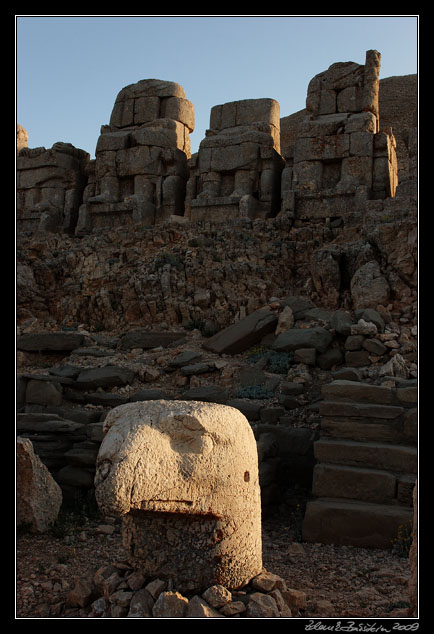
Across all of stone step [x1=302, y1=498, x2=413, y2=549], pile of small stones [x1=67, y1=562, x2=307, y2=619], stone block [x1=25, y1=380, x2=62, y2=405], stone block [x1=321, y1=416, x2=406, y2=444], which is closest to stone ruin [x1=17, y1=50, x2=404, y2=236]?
stone block [x1=25, y1=380, x2=62, y2=405]

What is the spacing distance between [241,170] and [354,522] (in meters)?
10.2

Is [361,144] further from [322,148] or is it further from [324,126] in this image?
[324,126]

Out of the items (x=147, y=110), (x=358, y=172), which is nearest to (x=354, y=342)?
(x=358, y=172)

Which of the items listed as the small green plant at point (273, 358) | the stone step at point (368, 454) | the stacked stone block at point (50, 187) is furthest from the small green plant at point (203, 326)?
the stacked stone block at point (50, 187)

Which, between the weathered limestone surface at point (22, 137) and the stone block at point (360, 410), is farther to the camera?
the weathered limestone surface at point (22, 137)

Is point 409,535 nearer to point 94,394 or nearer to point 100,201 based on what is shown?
point 94,394

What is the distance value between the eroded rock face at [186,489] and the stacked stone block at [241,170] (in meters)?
10.2

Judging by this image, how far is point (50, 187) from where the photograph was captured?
50.6 ft

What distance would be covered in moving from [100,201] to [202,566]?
12.6 meters

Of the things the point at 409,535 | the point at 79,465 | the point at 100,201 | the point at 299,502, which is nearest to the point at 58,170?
the point at 100,201

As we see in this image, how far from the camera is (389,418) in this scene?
17.5 feet

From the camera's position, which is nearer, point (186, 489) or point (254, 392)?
point (186, 489)

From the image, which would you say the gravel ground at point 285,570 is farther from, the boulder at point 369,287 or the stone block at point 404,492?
the boulder at point 369,287

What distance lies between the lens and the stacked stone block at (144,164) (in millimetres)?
14242
